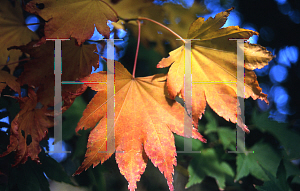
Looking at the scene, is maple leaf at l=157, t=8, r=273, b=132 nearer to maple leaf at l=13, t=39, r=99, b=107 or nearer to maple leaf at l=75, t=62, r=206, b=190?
maple leaf at l=75, t=62, r=206, b=190

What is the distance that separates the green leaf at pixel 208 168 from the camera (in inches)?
24.6

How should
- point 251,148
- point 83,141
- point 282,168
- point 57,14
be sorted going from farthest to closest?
point 251,148 → point 83,141 → point 282,168 → point 57,14

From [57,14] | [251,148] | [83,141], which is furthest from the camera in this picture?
[251,148]

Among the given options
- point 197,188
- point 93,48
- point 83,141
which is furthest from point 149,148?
point 197,188

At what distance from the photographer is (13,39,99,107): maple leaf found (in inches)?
13.7

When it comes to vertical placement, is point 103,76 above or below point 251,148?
above

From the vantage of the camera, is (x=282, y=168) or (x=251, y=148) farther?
(x=251, y=148)

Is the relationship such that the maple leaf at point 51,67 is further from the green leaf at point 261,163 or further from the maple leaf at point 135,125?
the green leaf at point 261,163

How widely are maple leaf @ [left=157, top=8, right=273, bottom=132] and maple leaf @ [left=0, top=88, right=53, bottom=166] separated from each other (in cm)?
26

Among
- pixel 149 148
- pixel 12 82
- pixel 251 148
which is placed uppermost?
pixel 12 82

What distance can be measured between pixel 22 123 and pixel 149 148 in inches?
9.9

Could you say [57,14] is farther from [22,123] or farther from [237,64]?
[237,64]

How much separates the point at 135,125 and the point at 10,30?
388mm

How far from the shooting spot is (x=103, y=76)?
326mm
